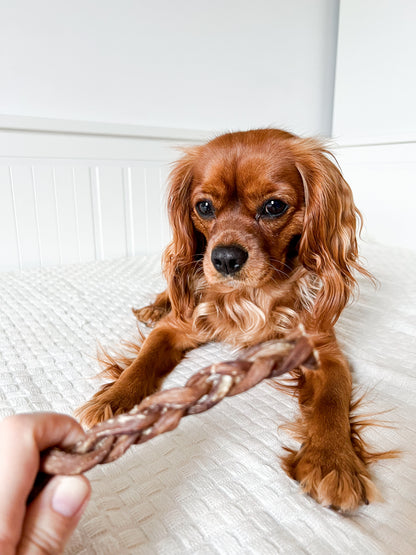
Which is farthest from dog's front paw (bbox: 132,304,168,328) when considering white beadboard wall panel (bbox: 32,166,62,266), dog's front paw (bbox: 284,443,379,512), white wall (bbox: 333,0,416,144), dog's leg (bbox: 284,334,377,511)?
white wall (bbox: 333,0,416,144)

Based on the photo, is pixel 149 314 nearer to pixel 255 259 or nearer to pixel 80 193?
pixel 255 259

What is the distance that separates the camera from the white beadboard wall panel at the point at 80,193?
181 centimetres

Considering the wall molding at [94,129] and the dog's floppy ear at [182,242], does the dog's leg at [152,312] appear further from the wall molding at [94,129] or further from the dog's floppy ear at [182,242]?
the wall molding at [94,129]

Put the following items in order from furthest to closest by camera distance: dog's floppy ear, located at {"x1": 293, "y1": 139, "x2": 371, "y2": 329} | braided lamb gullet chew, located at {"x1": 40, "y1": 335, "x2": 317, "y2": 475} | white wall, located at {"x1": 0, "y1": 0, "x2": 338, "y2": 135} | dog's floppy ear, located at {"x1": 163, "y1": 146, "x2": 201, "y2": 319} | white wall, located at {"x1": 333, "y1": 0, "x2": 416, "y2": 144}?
white wall, located at {"x1": 333, "y1": 0, "x2": 416, "y2": 144}
white wall, located at {"x1": 0, "y1": 0, "x2": 338, "y2": 135}
dog's floppy ear, located at {"x1": 163, "y1": 146, "x2": 201, "y2": 319}
dog's floppy ear, located at {"x1": 293, "y1": 139, "x2": 371, "y2": 329}
braided lamb gullet chew, located at {"x1": 40, "y1": 335, "x2": 317, "y2": 475}

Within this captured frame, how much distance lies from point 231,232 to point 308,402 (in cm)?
40

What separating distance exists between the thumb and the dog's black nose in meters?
0.60

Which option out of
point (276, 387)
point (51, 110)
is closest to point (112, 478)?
point (276, 387)

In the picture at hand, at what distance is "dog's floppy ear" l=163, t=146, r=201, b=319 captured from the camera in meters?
1.15

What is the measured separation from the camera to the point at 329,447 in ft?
2.05

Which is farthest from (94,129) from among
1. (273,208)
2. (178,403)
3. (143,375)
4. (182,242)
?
(178,403)

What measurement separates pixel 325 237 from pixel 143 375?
0.53 m

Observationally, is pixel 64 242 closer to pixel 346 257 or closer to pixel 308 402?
pixel 346 257

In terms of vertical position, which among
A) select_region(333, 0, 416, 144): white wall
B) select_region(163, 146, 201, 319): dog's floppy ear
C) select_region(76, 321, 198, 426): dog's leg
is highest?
select_region(333, 0, 416, 144): white wall

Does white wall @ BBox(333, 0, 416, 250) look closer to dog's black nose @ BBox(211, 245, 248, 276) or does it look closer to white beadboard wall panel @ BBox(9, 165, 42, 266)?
dog's black nose @ BBox(211, 245, 248, 276)
